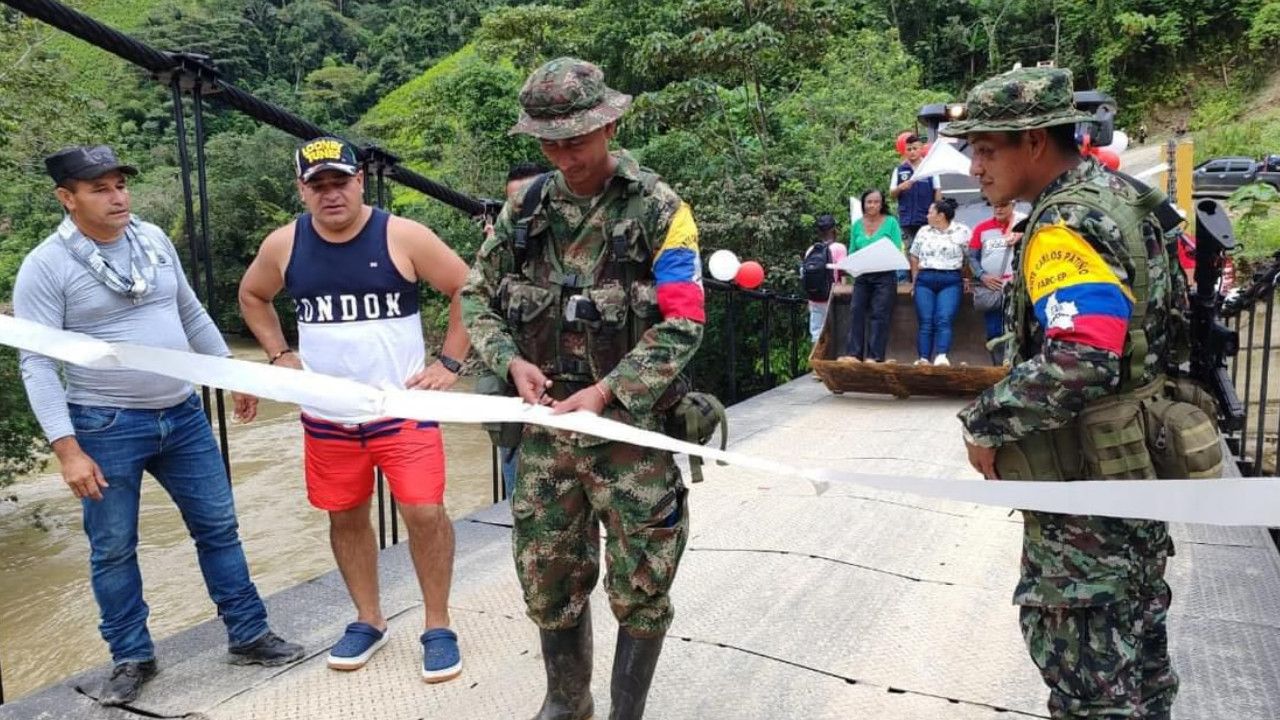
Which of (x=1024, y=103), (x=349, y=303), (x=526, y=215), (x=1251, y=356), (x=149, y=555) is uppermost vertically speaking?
(x=1024, y=103)

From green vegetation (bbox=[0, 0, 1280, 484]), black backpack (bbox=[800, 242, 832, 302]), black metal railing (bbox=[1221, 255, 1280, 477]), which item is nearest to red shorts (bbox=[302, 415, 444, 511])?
black metal railing (bbox=[1221, 255, 1280, 477])

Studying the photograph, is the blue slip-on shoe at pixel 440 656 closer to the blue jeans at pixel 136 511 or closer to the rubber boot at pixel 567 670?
the rubber boot at pixel 567 670

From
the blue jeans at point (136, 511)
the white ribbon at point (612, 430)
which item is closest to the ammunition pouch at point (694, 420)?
the white ribbon at point (612, 430)

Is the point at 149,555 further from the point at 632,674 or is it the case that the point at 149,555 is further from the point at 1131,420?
the point at 1131,420

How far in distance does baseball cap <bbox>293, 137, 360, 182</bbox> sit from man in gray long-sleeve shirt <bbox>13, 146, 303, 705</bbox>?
50cm

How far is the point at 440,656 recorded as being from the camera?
2.87 m

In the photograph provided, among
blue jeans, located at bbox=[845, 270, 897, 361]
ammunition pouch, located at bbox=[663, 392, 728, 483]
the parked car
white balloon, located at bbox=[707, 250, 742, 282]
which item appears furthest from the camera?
the parked car

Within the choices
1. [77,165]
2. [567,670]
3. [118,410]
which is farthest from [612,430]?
[77,165]

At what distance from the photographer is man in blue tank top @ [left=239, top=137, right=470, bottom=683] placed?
113 inches

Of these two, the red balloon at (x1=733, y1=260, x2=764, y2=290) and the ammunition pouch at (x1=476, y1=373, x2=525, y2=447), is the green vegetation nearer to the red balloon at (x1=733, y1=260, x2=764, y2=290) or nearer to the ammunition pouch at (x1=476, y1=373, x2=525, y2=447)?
the red balloon at (x1=733, y1=260, x2=764, y2=290)

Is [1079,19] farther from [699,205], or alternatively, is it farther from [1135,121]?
[699,205]

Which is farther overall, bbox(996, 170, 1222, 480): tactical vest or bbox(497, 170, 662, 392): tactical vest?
bbox(497, 170, 662, 392): tactical vest

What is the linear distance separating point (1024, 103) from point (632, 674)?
1.60 metres

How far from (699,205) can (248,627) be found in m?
12.4
